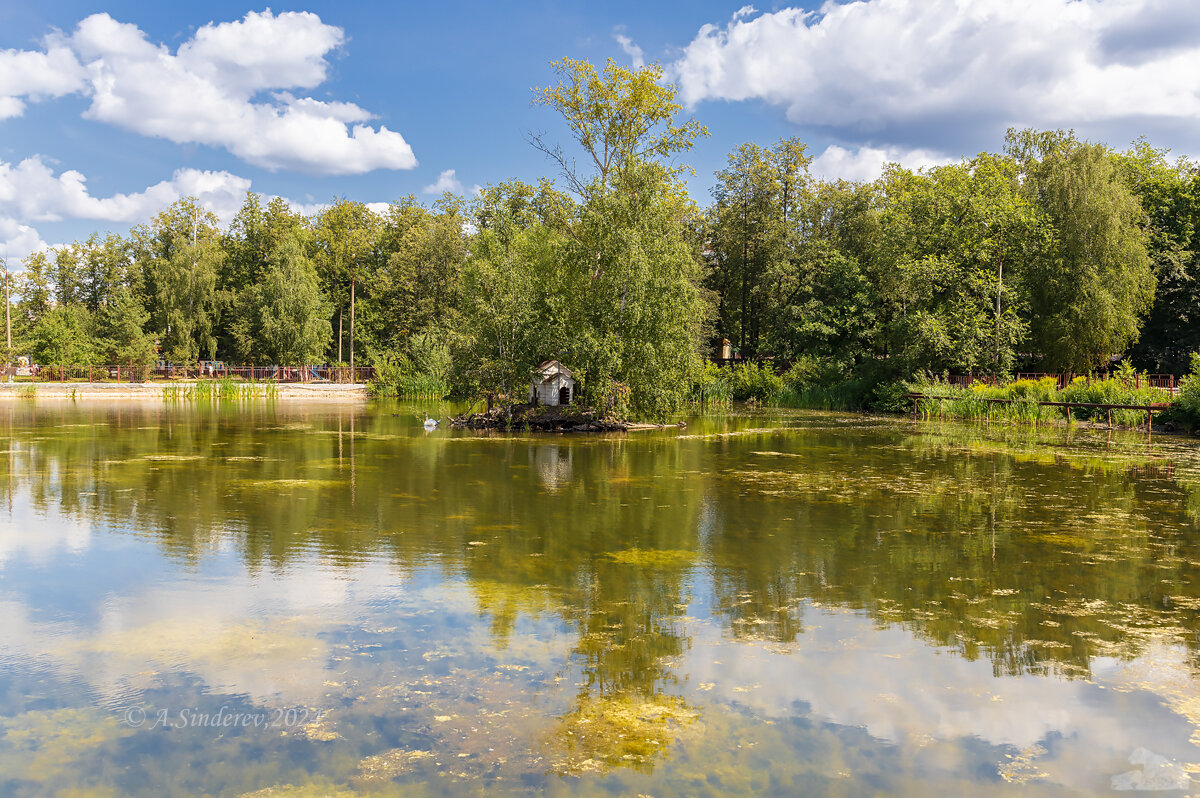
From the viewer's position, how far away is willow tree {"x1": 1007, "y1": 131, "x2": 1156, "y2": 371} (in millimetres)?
37281

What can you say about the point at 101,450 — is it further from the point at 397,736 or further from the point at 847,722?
the point at 847,722

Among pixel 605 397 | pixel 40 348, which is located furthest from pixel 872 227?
pixel 40 348

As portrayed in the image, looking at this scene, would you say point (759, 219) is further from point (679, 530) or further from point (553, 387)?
point (679, 530)

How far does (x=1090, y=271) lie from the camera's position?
37.0 m

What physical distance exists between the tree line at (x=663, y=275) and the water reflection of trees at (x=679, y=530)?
344 inches

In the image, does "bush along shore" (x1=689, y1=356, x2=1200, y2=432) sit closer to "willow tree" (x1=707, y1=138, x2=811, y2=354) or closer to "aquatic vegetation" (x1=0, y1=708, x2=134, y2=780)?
"willow tree" (x1=707, y1=138, x2=811, y2=354)

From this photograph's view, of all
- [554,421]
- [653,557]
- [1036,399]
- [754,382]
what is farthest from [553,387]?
[754,382]

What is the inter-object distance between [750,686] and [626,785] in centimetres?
172

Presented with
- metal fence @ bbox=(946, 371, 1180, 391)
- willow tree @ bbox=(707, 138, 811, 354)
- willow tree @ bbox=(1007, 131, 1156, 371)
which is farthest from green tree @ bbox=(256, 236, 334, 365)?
willow tree @ bbox=(1007, 131, 1156, 371)

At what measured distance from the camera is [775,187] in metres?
52.1

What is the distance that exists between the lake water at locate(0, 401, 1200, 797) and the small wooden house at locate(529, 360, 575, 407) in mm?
14070

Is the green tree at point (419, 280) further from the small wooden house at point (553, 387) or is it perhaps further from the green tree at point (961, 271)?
the green tree at point (961, 271)

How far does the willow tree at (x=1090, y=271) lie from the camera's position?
1468 inches

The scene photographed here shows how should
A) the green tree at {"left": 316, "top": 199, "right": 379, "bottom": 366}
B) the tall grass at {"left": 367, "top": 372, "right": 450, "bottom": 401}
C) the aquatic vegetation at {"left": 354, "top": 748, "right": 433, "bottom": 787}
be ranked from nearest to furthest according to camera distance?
the aquatic vegetation at {"left": 354, "top": 748, "right": 433, "bottom": 787}
the tall grass at {"left": 367, "top": 372, "right": 450, "bottom": 401}
the green tree at {"left": 316, "top": 199, "right": 379, "bottom": 366}
